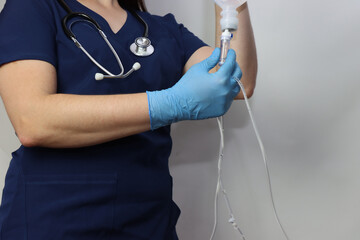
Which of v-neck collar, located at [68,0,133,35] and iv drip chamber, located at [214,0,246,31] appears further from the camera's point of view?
v-neck collar, located at [68,0,133,35]

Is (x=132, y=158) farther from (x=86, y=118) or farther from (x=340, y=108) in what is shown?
(x=340, y=108)

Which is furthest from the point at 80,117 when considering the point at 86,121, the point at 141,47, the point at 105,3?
the point at 105,3

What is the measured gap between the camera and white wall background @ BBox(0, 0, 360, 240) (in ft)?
3.61

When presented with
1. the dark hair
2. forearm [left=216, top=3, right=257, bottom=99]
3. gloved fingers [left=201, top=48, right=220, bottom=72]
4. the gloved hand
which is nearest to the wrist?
the gloved hand

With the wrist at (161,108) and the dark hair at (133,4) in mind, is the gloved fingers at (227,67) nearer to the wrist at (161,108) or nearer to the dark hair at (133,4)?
the wrist at (161,108)

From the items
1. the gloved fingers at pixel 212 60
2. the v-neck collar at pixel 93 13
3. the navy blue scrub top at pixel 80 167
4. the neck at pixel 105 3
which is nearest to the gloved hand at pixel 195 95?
the gloved fingers at pixel 212 60

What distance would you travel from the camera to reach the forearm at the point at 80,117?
0.69 m

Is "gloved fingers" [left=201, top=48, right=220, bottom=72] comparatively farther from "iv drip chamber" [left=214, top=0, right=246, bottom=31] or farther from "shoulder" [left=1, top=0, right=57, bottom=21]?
"shoulder" [left=1, top=0, right=57, bottom=21]

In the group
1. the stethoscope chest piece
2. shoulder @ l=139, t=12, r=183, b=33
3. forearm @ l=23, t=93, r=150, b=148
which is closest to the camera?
forearm @ l=23, t=93, r=150, b=148

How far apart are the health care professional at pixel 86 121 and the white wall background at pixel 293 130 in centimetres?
39

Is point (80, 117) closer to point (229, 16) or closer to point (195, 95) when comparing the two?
point (195, 95)

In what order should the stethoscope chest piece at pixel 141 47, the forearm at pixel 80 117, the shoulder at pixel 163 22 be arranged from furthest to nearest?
the shoulder at pixel 163 22 < the stethoscope chest piece at pixel 141 47 < the forearm at pixel 80 117

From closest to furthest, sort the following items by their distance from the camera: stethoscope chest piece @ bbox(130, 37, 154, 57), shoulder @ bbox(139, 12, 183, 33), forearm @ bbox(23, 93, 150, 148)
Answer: forearm @ bbox(23, 93, 150, 148) → stethoscope chest piece @ bbox(130, 37, 154, 57) → shoulder @ bbox(139, 12, 183, 33)

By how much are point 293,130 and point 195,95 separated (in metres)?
0.57
